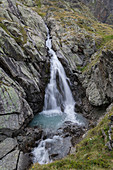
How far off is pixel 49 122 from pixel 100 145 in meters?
11.9

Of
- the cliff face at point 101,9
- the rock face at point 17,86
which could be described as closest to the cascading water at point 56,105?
the rock face at point 17,86

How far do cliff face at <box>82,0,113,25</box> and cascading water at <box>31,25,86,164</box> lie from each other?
4766 inches

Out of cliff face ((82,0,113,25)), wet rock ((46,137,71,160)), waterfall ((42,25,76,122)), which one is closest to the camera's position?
wet rock ((46,137,71,160))

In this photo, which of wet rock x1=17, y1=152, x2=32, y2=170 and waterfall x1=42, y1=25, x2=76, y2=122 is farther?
waterfall x1=42, y1=25, x2=76, y2=122

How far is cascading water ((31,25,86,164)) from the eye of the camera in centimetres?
1945

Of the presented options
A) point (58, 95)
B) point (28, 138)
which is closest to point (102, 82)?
point (58, 95)

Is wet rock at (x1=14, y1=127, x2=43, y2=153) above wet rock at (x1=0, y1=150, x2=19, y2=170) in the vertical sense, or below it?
below

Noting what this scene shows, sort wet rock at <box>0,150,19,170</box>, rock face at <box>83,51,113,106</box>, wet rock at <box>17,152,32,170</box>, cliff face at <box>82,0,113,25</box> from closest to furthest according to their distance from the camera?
wet rock at <box>0,150,19,170</box> < wet rock at <box>17,152,32,170</box> < rock face at <box>83,51,113,106</box> < cliff face at <box>82,0,113,25</box>

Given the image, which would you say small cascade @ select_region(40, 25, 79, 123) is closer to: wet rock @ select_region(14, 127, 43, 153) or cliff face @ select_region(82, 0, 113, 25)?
wet rock @ select_region(14, 127, 43, 153)

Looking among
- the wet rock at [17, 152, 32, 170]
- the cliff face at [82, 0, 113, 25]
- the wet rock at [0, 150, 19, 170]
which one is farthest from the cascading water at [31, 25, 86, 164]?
the cliff face at [82, 0, 113, 25]

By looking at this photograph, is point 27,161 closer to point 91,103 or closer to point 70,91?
point 91,103

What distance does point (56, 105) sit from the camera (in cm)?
2556

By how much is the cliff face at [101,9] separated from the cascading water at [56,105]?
12105cm

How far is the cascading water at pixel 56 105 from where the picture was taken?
63.8 ft
